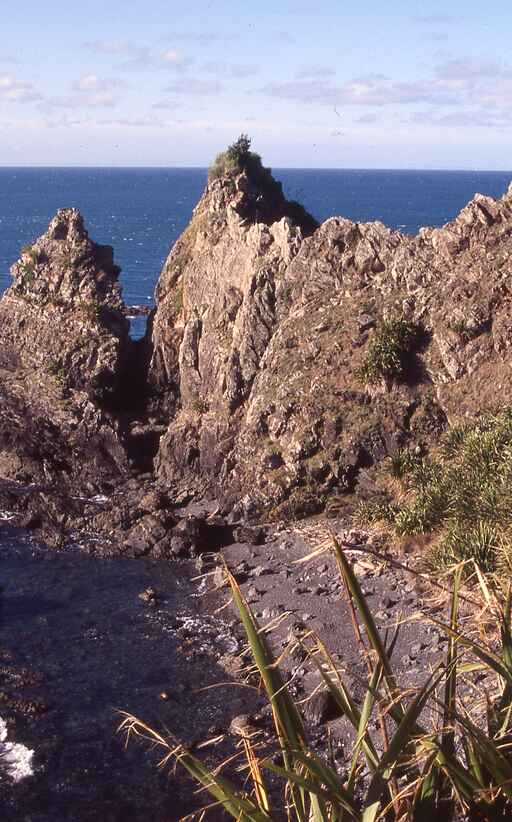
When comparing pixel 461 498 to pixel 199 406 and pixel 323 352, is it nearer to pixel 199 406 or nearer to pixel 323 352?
pixel 323 352

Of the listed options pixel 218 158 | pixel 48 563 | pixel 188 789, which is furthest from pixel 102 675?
pixel 218 158

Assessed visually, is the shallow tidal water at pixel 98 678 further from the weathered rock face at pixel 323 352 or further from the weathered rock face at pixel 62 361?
the weathered rock face at pixel 62 361

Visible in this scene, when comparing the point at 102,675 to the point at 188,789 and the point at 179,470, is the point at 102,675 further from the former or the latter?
the point at 179,470

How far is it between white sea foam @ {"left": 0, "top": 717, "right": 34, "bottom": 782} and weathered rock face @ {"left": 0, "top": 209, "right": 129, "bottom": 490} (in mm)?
19560

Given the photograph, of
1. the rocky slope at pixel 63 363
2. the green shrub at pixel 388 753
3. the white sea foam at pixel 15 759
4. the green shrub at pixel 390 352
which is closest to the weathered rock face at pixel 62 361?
the rocky slope at pixel 63 363

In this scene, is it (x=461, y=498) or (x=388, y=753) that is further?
(x=461, y=498)

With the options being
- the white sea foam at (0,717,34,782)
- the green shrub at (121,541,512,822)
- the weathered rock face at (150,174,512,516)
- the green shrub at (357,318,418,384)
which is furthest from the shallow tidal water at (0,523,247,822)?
the green shrub at (121,541,512,822)

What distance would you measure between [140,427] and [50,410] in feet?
15.9

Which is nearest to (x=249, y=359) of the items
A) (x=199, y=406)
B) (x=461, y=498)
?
(x=199, y=406)

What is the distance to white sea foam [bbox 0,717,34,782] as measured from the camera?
68.1ft

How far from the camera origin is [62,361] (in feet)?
148

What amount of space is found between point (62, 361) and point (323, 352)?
1537cm

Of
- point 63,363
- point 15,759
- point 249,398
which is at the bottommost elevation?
point 15,759

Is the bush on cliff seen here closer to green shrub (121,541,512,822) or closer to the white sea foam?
the white sea foam
